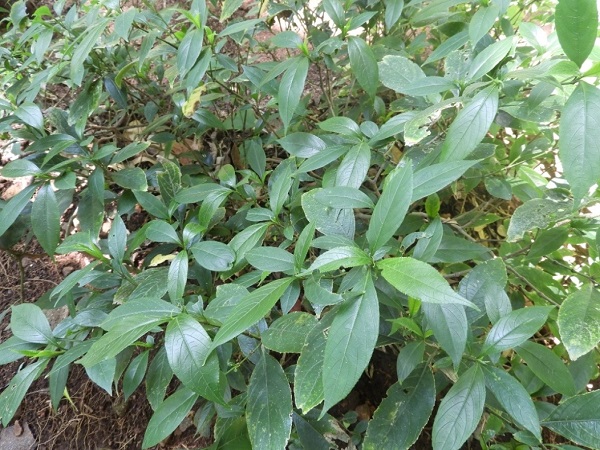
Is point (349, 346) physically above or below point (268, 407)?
above

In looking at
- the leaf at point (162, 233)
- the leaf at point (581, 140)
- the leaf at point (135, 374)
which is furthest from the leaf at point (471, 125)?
the leaf at point (135, 374)

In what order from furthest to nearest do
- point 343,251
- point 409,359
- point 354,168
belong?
point 354,168 → point 409,359 → point 343,251

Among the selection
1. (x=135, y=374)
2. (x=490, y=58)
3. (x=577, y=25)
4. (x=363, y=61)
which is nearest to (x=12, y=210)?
(x=135, y=374)

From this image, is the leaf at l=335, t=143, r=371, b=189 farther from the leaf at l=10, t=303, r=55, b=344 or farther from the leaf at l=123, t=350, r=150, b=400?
the leaf at l=10, t=303, r=55, b=344

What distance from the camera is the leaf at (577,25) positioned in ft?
2.40

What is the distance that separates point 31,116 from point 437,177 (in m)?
1.23

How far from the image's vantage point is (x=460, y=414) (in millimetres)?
894

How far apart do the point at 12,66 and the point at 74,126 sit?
52 centimetres

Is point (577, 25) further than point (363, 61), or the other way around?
point (363, 61)

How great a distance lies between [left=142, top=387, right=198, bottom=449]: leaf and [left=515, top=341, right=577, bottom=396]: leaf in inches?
31.8

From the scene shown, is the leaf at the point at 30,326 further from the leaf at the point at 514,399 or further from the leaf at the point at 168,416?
the leaf at the point at 514,399

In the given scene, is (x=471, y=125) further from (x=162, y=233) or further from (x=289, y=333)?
(x=162, y=233)

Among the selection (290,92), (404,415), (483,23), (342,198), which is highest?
(483,23)

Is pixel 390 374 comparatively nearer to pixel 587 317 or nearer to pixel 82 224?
pixel 587 317
